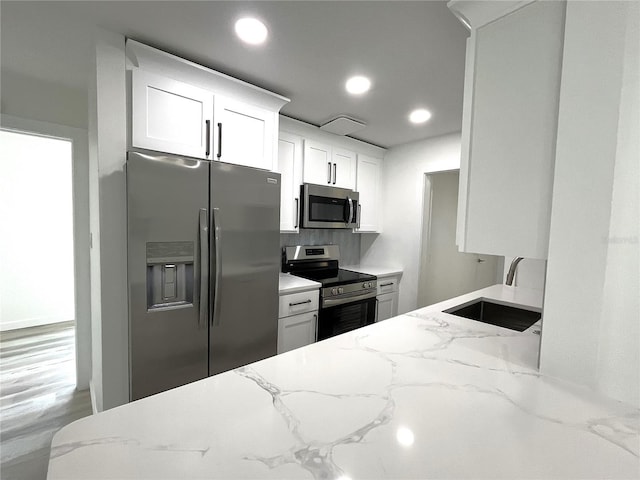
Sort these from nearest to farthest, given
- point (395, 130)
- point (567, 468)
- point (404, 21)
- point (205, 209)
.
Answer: point (567, 468)
point (404, 21)
point (205, 209)
point (395, 130)

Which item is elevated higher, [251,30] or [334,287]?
[251,30]

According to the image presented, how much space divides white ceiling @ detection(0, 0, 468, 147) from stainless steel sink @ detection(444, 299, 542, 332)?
1.43 meters

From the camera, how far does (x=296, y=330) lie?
7.88ft

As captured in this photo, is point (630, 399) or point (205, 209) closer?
A: point (630, 399)

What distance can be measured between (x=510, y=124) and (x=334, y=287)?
1959 mm

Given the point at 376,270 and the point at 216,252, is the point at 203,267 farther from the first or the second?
the point at 376,270

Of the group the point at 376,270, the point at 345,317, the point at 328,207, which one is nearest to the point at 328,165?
the point at 328,207

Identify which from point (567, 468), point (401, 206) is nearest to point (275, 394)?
point (567, 468)

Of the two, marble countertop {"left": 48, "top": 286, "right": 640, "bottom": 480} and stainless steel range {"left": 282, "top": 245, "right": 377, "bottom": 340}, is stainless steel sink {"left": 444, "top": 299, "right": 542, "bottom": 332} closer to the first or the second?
marble countertop {"left": 48, "top": 286, "right": 640, "bottom": 480}

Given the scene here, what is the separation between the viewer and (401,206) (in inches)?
137

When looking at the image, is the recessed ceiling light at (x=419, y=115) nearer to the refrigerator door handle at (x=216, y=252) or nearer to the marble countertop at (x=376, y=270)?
the marble countertop at (x=376, y=270)

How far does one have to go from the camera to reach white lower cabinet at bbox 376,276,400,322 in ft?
10.6

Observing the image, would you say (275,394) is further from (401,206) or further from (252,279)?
(401,206)

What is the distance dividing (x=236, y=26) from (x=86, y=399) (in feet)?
9.08
